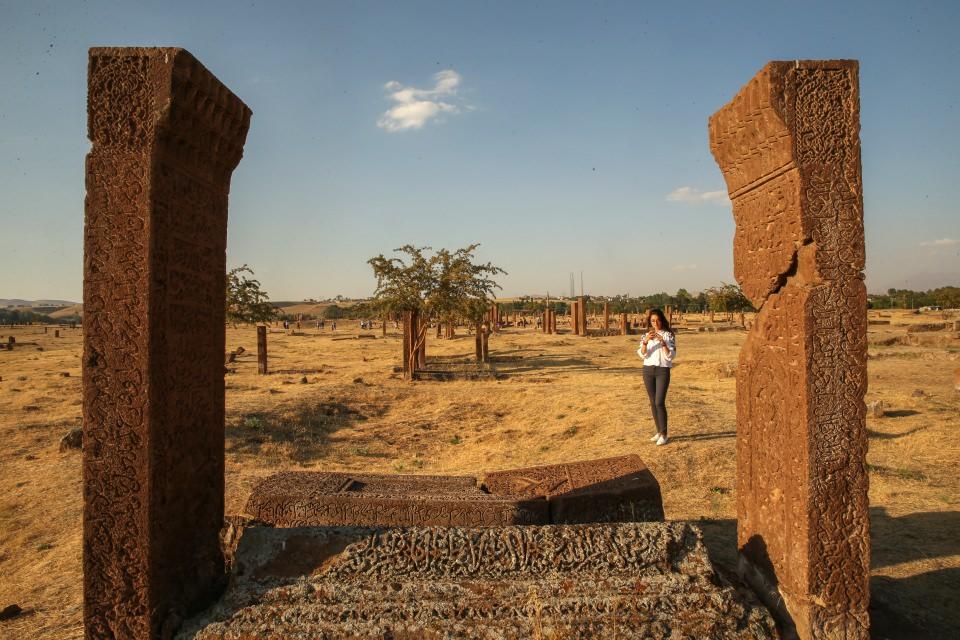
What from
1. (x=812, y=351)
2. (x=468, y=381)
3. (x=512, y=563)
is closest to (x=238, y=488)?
(x=512, y=563)

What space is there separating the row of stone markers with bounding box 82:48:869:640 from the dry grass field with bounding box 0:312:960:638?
1.15 m

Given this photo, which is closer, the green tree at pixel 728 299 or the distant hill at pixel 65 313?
the green tree at pixel 728 299

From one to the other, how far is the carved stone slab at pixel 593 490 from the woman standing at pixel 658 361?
192 cm

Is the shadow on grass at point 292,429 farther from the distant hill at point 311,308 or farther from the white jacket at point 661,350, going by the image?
the distant hill at point 311,308

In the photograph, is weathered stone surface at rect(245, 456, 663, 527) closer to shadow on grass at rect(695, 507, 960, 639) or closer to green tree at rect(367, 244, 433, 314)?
shadow on grass at rect(695, 507, 960, 639)

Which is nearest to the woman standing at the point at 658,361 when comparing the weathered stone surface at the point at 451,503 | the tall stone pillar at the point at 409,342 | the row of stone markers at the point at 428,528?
the weathered stone surface at the point at 451,503

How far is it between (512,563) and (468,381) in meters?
12.2

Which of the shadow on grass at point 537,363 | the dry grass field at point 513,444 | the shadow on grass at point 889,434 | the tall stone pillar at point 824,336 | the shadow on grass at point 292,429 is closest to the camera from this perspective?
the tall stone pillar at point 824,336

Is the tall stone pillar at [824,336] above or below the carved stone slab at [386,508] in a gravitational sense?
above

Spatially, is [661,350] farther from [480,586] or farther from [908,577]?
[480,586]

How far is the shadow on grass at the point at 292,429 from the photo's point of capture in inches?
326

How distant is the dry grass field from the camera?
4.20 m

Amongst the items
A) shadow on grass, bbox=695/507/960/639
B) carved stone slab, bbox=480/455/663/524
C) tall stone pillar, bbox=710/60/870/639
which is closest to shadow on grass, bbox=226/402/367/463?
carved stone slab, bbox=480/455/663/524

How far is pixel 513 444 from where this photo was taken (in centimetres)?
898
